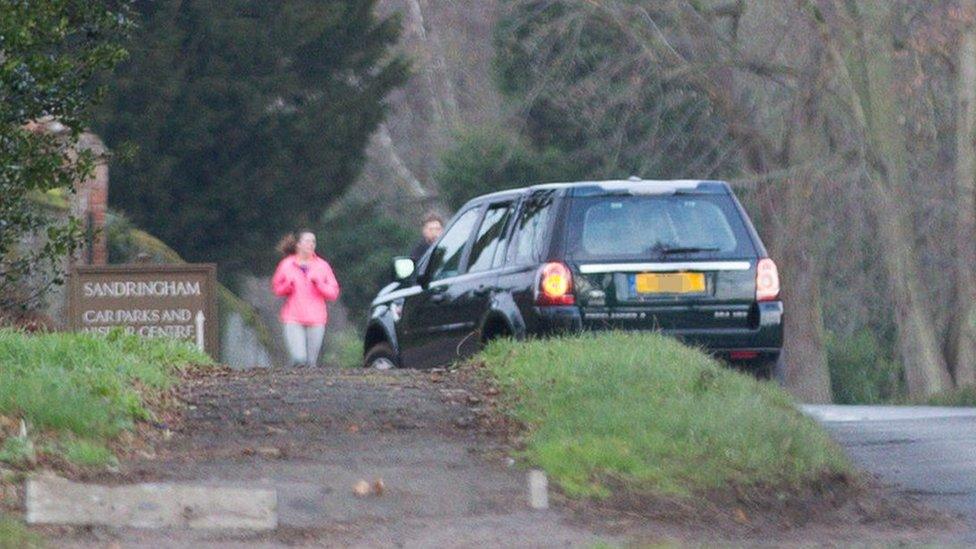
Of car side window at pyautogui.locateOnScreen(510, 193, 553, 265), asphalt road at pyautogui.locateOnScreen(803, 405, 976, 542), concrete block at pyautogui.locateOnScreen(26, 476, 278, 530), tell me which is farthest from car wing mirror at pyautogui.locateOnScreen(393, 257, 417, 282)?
concrete block at pyautogui.locateOnScreen(26, 476, 278, 530)

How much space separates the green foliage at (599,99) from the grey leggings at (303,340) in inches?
491

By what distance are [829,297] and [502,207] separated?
2551 centimetres

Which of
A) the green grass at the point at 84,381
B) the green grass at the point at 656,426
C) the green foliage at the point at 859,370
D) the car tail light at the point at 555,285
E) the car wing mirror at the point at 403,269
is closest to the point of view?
the green grass at the point at 656,426

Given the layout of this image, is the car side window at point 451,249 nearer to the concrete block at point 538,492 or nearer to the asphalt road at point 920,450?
the asphalt road at point 920,450

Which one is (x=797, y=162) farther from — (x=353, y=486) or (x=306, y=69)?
(x=353, y=486)

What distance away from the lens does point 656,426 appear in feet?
31.5

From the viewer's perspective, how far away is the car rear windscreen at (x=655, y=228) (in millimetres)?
13188

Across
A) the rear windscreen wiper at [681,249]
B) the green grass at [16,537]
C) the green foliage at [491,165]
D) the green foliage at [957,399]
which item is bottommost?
the green foliage at [957,399]

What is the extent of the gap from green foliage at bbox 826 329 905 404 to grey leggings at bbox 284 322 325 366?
2042 centimetres

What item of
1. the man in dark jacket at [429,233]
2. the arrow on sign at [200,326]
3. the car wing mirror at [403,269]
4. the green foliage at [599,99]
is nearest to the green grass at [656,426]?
the car wing mirror at [403,269]

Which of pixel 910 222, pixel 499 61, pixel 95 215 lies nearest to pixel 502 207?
pixel 95 215

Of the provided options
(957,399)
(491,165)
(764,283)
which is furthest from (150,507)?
(491,165)

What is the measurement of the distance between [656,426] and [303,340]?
941 centimetres

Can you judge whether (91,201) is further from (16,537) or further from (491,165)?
(491,165)
